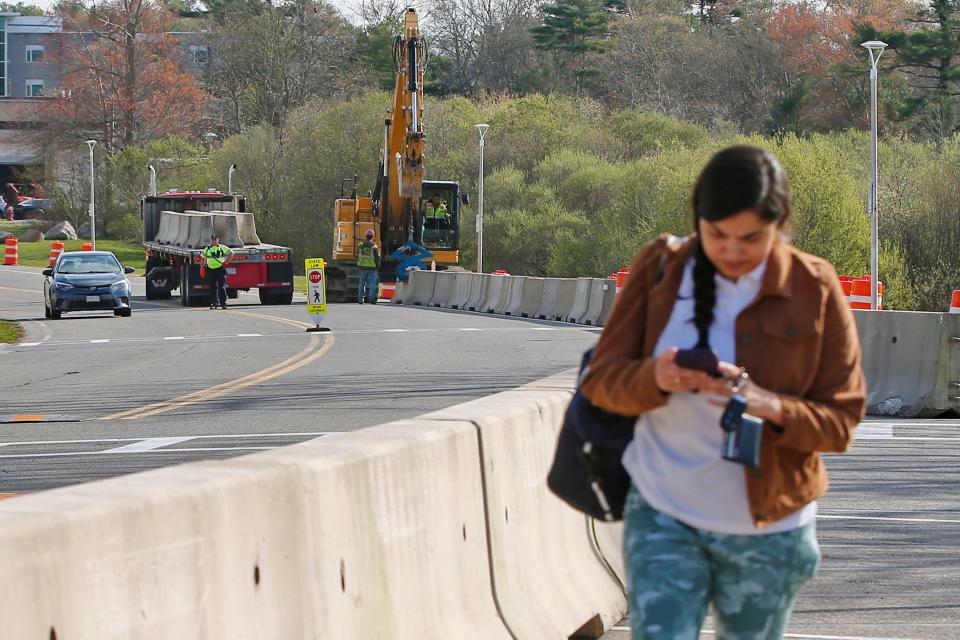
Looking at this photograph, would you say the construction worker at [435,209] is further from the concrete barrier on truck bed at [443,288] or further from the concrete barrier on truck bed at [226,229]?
the concrete barrier on truck bed at [226,229]

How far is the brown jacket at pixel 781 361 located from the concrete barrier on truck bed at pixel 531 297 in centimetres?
3241

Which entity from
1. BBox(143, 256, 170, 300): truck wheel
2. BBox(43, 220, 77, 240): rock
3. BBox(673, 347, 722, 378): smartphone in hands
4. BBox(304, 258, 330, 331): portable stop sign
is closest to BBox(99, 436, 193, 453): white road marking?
BBox(673, 347, 722, 378): smartphone in hands

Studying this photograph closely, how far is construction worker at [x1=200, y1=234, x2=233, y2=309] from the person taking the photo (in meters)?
37.8

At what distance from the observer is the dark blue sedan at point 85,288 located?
34.2m

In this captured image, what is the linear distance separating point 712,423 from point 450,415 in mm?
2248

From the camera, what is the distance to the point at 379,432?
5.10 m

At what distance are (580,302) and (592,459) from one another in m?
30.2

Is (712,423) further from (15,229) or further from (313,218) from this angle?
(15,229)

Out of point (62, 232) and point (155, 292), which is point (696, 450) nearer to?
point (155, 292)

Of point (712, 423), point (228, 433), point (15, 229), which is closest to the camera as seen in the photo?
point (712, 423)

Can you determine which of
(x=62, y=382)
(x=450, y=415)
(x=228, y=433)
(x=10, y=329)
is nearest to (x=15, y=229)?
(x=10, y=329)

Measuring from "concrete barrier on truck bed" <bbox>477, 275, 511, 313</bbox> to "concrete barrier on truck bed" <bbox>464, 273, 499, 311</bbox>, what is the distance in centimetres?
15

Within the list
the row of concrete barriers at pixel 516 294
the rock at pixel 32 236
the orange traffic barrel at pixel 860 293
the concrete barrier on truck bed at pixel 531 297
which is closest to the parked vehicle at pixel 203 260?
the row of concrete barriers at pixel 516 294

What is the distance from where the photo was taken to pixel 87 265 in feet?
116
